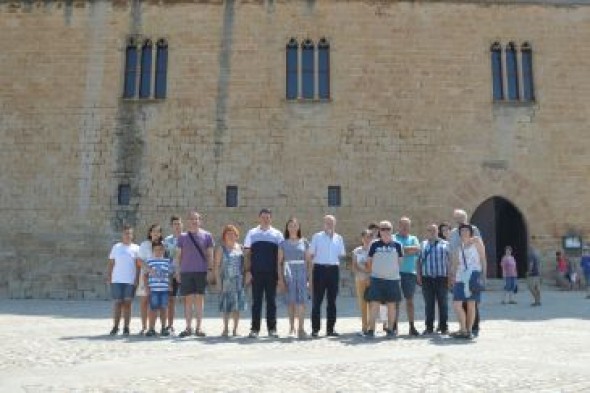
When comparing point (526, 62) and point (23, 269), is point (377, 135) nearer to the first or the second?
point (526, 62)

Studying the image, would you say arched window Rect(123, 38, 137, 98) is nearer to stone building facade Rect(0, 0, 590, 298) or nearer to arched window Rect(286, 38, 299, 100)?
stone building facade Rect(0, 0, 590, 298)

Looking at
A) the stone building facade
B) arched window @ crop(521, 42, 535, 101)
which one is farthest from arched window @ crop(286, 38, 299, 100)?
arched window @ crop(521, 42, 535, 101)

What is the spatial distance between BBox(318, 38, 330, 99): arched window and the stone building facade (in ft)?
0.30

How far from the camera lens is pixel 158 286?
8.66 meters

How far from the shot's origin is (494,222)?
1791 centimetres

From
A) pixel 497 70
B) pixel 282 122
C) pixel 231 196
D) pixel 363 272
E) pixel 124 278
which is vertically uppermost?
pixel 497 70

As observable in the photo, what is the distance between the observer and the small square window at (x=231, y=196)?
1670 centimetres

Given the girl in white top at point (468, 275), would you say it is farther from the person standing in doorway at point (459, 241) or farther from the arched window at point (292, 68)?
the arched window at point (292, 68)

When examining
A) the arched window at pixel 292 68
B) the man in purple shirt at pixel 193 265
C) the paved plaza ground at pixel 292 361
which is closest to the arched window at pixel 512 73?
the arched window at pixel 292 68

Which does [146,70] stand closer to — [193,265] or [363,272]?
[193,265]

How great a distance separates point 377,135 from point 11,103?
10804 millimetres

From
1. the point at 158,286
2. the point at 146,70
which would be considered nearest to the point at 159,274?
the point at 158,286

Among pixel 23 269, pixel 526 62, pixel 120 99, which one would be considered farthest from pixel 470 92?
pixel 23 269

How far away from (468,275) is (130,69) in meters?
12.8
